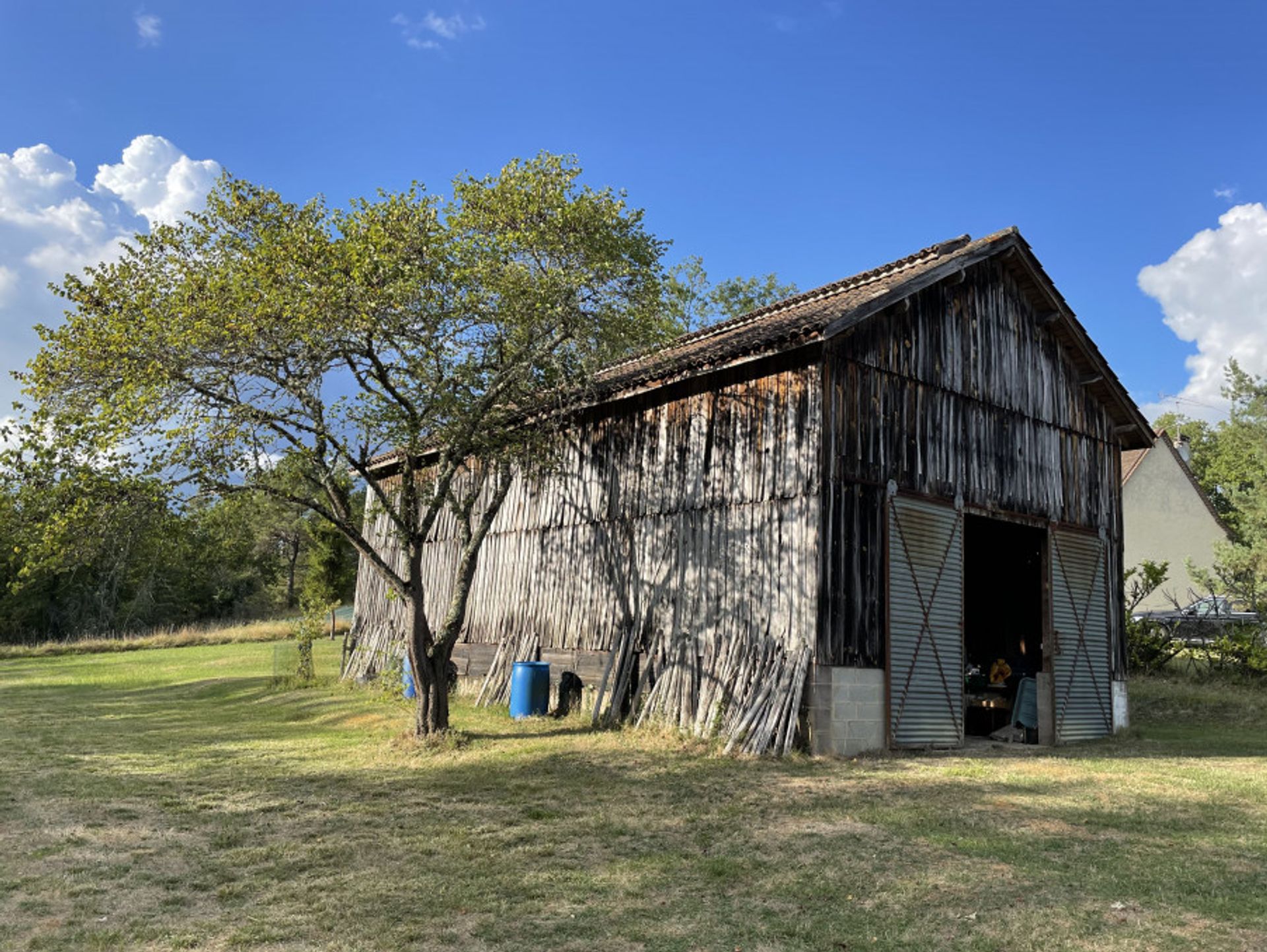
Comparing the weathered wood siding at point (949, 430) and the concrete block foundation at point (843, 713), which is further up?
the weathered wood siding at point (949, 430)

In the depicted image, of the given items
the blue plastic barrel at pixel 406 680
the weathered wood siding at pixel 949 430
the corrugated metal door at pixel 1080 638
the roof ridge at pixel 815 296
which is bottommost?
the blue plastic barrel at pixel 406 680

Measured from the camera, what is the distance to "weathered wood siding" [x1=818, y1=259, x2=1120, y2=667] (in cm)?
1232

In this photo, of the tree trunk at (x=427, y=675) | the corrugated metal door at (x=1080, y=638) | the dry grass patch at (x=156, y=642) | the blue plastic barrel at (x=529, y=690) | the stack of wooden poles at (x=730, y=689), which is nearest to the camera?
the stack of wooden poles at (x=730, y=689)

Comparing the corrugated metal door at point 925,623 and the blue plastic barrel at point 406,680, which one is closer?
the corrugated metal door at point 925,623

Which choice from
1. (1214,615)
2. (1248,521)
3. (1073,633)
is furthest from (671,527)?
(1248,521)

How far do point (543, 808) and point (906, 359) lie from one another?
314 inches

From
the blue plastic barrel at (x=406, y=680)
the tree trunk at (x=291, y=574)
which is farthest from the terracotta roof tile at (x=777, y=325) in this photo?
the tree trunk at (x=291, y=574)

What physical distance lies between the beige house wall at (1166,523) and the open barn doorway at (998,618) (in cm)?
1945

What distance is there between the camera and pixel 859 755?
1184cm

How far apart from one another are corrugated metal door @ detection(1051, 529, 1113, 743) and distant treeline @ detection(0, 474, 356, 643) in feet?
38.7

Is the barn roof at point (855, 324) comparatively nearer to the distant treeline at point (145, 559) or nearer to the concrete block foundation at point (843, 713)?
the concrete block foundation at point (843, 713)

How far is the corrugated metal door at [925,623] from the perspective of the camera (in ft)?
41.5

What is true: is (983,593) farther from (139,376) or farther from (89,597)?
(89,597)

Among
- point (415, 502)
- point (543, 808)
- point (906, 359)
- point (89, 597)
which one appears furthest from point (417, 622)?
point (89, 597)
